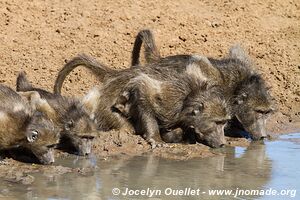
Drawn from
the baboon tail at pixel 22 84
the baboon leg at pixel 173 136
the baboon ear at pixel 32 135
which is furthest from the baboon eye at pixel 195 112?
the baboon ear at pixel 32 135

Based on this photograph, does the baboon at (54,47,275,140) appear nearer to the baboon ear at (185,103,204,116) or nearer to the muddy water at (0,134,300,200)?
the baboon ear at (185,103,204,116)

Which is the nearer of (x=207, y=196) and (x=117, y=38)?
(x=207, y=196)

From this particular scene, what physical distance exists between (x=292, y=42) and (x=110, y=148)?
4.87 m

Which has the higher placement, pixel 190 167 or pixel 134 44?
pixel 134 44

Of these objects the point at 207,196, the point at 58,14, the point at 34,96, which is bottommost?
the point at 207,196

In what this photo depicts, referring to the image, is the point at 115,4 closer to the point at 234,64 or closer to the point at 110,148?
the point at 234,64

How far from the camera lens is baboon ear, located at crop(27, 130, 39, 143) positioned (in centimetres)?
859

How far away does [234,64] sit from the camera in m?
10.7

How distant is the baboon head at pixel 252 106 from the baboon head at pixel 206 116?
0.61m

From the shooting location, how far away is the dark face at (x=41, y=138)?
8.62 meters

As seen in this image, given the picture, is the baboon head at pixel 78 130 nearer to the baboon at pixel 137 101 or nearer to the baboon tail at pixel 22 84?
the baboon at pixel 137 101

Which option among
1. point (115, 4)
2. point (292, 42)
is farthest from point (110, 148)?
point (292, 42)

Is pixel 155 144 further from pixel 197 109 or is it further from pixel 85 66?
pixel 85 66

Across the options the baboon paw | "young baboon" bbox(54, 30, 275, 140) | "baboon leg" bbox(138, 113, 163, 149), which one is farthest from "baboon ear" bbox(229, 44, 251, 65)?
the baboon paw
